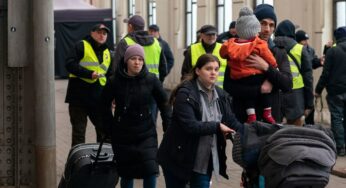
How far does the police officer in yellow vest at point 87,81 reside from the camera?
10.8 m

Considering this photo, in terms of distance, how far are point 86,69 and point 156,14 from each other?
60.9ft

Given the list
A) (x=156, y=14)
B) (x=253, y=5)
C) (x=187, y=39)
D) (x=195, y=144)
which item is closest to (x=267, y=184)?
(x=195, y=144)

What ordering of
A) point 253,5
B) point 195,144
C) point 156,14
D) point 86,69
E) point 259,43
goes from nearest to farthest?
1. point 195,144
2. point 259,43
3. point 86,69
4. point 253,5
5. point 156,14

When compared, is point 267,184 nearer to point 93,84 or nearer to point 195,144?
point 195,144

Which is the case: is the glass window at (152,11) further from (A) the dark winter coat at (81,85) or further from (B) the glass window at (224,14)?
(A) the dark winter coat at (81,85)

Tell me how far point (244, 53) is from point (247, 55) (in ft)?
0.10

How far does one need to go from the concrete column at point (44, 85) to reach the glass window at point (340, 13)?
9.99m

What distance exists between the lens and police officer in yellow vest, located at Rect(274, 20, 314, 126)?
10352mm

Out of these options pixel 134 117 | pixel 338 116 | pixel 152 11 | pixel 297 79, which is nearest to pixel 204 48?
pixel 297 79

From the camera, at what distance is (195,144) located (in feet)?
22.3

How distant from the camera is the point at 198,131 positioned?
6.66 meters

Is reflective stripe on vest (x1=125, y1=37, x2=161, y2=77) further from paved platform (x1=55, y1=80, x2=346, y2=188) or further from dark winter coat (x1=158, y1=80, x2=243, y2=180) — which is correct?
dark winter coat (x1=158, y1=80, x2=243, y2=180)

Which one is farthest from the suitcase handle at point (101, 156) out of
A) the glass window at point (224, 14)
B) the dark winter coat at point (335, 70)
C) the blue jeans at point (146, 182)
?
the glass window at point (224, 14)

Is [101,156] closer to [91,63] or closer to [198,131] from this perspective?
[198,131]
